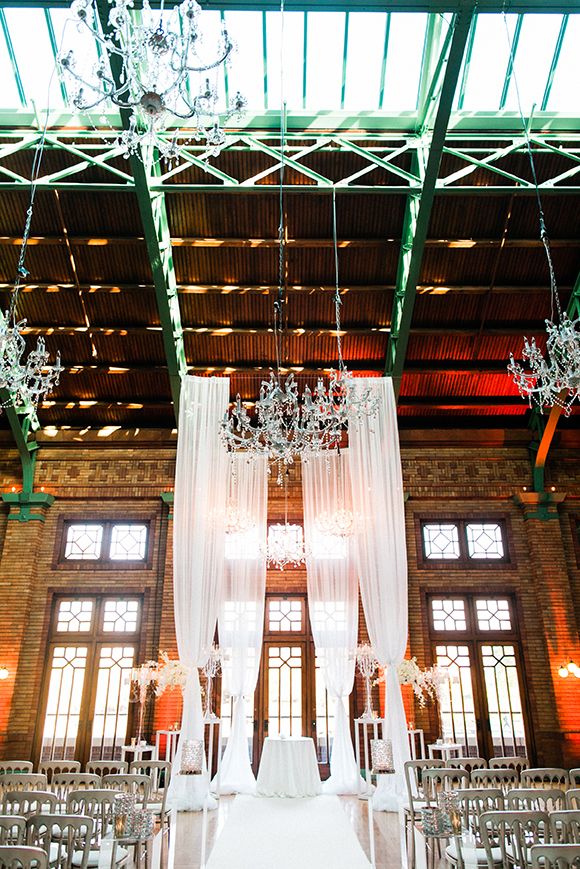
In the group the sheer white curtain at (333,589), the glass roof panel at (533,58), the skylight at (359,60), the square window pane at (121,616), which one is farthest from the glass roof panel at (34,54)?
the square window pane at (121,616)

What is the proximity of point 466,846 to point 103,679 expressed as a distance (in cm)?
872

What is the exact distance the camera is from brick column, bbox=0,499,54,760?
11.0m

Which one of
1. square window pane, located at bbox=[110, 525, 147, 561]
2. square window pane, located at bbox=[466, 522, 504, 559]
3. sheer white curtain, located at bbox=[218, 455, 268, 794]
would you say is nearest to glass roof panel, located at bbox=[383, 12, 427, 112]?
sheer white curtain, located at bbox=[218, 455, 268, 794]

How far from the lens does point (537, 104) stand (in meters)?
9.90

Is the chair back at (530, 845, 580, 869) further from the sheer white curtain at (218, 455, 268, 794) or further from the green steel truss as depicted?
the green steel truss

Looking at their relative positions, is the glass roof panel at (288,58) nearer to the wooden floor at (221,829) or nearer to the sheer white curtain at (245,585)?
the sheer white curtain at (245,585)

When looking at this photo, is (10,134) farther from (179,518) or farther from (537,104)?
(537,104)

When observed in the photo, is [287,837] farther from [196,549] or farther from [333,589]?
[333,589]

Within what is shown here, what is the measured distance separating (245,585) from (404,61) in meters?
7.80

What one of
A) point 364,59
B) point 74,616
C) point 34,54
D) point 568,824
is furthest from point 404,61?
point 74,616

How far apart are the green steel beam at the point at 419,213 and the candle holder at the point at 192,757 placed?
6450 millimetres

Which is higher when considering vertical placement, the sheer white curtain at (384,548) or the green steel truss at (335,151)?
the green steel truss at (335,151)

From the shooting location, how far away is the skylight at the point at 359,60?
29.2 feet

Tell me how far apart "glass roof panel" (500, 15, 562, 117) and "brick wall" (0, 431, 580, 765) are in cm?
561
